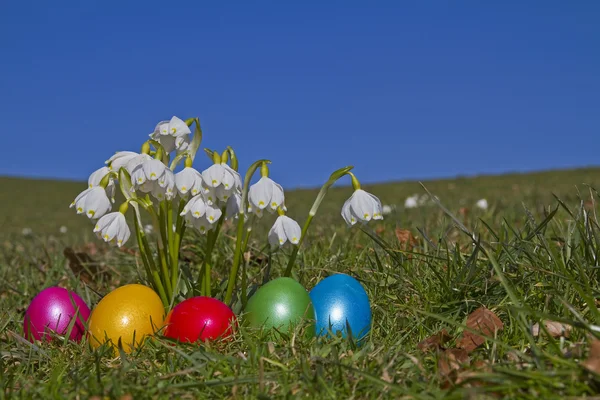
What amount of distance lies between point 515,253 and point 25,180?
38789 mm

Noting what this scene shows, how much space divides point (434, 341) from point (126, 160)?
74.2 inches

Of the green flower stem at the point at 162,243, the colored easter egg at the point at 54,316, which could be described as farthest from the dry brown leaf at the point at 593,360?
the colored easter egg at the point at 54,316

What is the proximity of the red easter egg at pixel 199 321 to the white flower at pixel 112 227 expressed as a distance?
18.9 inches

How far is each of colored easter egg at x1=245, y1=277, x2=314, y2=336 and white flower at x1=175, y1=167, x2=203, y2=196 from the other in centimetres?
67

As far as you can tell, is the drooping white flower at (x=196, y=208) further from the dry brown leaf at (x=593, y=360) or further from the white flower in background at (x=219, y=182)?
the dry brown leaf at (x=593, y=360)

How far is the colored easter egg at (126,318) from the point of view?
3229 millimetres

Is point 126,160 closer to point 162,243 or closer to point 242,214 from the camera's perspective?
point 162,243

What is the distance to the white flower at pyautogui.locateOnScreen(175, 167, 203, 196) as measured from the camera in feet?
9.97

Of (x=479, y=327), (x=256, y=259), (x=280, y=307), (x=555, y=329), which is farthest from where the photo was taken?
(x=256, y=259)

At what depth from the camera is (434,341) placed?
2947mm

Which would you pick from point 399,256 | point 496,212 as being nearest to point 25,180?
point 496,212

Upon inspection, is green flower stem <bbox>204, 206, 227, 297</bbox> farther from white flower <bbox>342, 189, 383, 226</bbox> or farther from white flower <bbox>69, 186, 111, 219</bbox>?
white flower <bbox>342, 189, 383, 226</bbox>

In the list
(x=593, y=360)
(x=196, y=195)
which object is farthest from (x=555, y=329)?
(x=196, y=195)

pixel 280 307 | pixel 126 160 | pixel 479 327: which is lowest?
pixel 479 327
